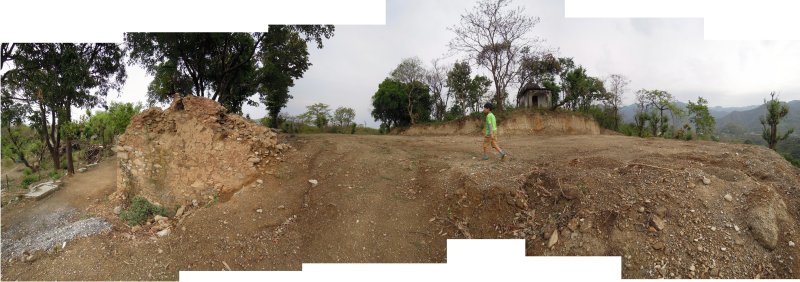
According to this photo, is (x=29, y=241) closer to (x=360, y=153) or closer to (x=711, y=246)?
(x=360, y=153)

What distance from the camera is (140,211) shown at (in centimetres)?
451

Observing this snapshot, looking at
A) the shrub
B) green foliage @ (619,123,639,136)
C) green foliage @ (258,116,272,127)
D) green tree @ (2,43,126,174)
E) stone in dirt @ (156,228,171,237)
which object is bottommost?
stone in dirt @ (156,228,171,237)

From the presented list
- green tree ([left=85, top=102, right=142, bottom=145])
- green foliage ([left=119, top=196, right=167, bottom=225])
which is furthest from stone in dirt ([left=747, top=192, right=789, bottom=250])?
green tree ([left=85, top=102, right=142, bottom=145])

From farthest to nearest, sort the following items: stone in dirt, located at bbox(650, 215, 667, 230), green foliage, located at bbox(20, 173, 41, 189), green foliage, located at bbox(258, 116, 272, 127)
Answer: green foliage, located at bbox(258, 116, 272, 127) < green foliage, located at bbox(20, 173, 41, 189) < stone in dirt, located at bbox(650, 215, 667, 230)

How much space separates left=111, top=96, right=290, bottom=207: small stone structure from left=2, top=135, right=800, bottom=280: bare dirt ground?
35cm

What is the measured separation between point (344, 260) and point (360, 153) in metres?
2.78

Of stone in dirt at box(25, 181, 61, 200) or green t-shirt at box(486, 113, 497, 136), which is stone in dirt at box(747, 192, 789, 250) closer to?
green t-shirt at box(486, 113, 497, 136)

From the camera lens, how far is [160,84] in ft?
27.9

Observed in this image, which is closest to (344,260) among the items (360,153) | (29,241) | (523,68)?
(360,153)

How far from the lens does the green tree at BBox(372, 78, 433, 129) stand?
17.2 m

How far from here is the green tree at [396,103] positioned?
56.3ft

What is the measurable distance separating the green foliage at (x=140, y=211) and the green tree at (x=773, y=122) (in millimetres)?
12338

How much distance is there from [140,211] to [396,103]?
13.5m

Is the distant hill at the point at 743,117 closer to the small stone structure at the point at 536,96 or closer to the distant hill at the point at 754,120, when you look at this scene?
the distant hill at the point at 754,120
